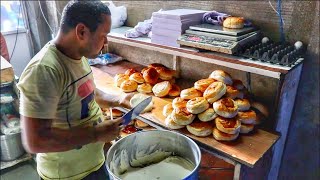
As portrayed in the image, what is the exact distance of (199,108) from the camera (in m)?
1.43

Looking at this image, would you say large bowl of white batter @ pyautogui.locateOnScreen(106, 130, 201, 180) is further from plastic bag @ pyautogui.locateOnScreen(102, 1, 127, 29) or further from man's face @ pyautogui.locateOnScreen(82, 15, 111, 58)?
plastic bag @ pyautogui.locateOnScreen(102, 1, 127, 29)

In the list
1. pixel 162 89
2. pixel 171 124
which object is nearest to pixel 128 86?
pixel 162 89

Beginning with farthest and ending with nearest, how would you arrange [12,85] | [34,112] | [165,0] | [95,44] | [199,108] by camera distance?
[12,85], [165,0], [199,108], [95,44], [34,112]

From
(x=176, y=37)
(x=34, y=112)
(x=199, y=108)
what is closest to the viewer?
(x=34, y=112)

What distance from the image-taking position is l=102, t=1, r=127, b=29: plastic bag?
7.93ft

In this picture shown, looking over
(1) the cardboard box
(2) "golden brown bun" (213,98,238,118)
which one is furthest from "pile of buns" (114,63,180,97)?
(1) the cardboard box

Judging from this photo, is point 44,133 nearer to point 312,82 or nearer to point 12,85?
point 312,82

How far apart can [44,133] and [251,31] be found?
52.8 inches

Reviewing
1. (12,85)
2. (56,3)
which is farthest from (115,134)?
(56,3)

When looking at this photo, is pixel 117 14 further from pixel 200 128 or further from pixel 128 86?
pixel 200 128

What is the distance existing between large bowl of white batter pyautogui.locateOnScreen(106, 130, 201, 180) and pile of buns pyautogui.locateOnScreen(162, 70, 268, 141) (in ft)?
0.42

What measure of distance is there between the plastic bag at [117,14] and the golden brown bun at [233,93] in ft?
4.45

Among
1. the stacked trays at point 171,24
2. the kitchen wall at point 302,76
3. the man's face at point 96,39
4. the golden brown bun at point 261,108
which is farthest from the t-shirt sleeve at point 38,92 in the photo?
the kitchen wall at point 302,76

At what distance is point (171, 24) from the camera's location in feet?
5.66
